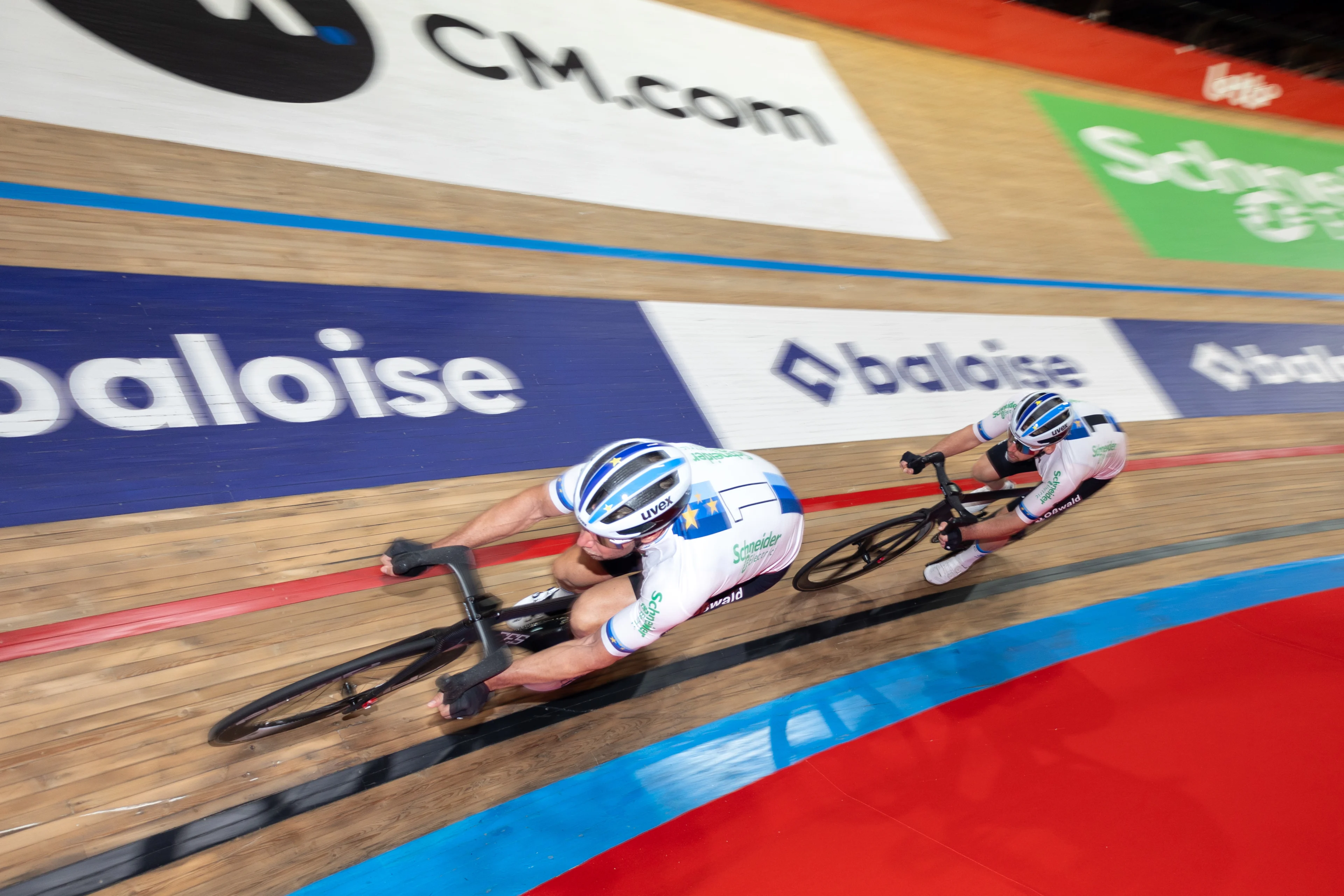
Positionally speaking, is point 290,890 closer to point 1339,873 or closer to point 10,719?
point 10,719

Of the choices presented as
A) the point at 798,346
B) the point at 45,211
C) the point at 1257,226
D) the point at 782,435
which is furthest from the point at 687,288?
the point at 1257,226

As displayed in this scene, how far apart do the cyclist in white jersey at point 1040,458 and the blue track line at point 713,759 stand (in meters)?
0.52

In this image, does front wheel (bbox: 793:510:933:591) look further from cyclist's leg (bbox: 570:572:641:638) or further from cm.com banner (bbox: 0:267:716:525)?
cyclist's leg (bbox: 570:572:641:638)

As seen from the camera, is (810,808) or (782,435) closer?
(810,808)

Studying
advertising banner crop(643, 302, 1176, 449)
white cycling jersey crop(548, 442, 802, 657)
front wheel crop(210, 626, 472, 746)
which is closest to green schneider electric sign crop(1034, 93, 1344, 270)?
advertising banner crop(643, 302, 1176, 449)

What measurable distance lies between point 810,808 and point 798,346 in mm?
2672

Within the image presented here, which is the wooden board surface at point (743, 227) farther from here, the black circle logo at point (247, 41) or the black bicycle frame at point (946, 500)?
the black bicycle frame at point (946, 500)

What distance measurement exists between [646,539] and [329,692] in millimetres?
1184

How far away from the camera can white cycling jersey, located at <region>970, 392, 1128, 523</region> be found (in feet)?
11.3

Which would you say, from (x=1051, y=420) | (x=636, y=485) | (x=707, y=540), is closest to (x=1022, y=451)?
(x=1051, y=420)

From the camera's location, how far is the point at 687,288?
15.0 ft

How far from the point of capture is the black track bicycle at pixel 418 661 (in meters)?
2.02

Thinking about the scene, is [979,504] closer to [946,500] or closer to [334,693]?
[946,500]

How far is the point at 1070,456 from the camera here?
343 centimetres
